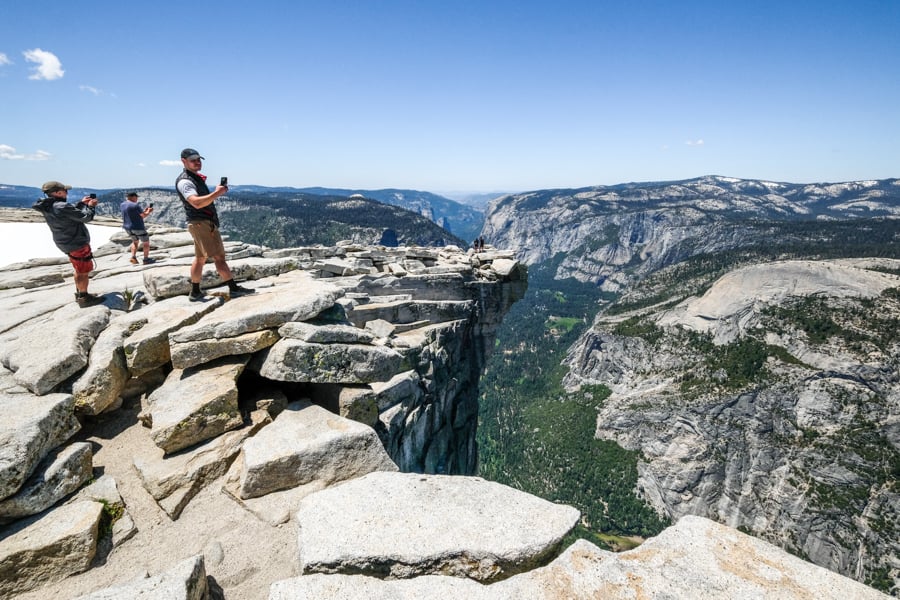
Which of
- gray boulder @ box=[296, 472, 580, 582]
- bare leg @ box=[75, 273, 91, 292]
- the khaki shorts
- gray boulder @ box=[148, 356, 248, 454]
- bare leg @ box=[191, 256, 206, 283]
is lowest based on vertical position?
gray boulder @ box=[296, 472, 580, 582]

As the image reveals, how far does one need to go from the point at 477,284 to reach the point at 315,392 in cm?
1742

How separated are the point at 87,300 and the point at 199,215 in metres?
3.46

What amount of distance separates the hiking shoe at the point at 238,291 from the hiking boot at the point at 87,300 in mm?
2962

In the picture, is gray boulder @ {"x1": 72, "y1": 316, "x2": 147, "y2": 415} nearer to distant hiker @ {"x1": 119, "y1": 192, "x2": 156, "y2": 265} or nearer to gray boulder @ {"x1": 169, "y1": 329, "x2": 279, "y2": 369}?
gray boulder @ {"x1": 169, "y1": 329, "x2": 279, "y2": 369}

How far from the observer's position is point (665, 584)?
3.81 metres

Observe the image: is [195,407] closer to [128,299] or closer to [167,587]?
[167,587]

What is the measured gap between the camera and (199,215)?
898 cm

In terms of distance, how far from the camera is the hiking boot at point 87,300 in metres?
9.16

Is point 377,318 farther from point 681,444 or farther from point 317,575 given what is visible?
point 681,444

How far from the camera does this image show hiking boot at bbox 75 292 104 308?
916 cm

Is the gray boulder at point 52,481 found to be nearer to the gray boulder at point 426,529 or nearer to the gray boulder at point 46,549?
the gray boulder at point 46,549

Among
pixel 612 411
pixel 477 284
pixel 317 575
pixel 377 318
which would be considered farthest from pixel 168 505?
pixel 612 411

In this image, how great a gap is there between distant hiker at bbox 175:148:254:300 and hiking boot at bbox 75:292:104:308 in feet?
7.54

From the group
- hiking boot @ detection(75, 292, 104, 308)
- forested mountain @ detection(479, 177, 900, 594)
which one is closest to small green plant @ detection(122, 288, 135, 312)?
hiking boot @ detection(75, 292, 104, 308)
